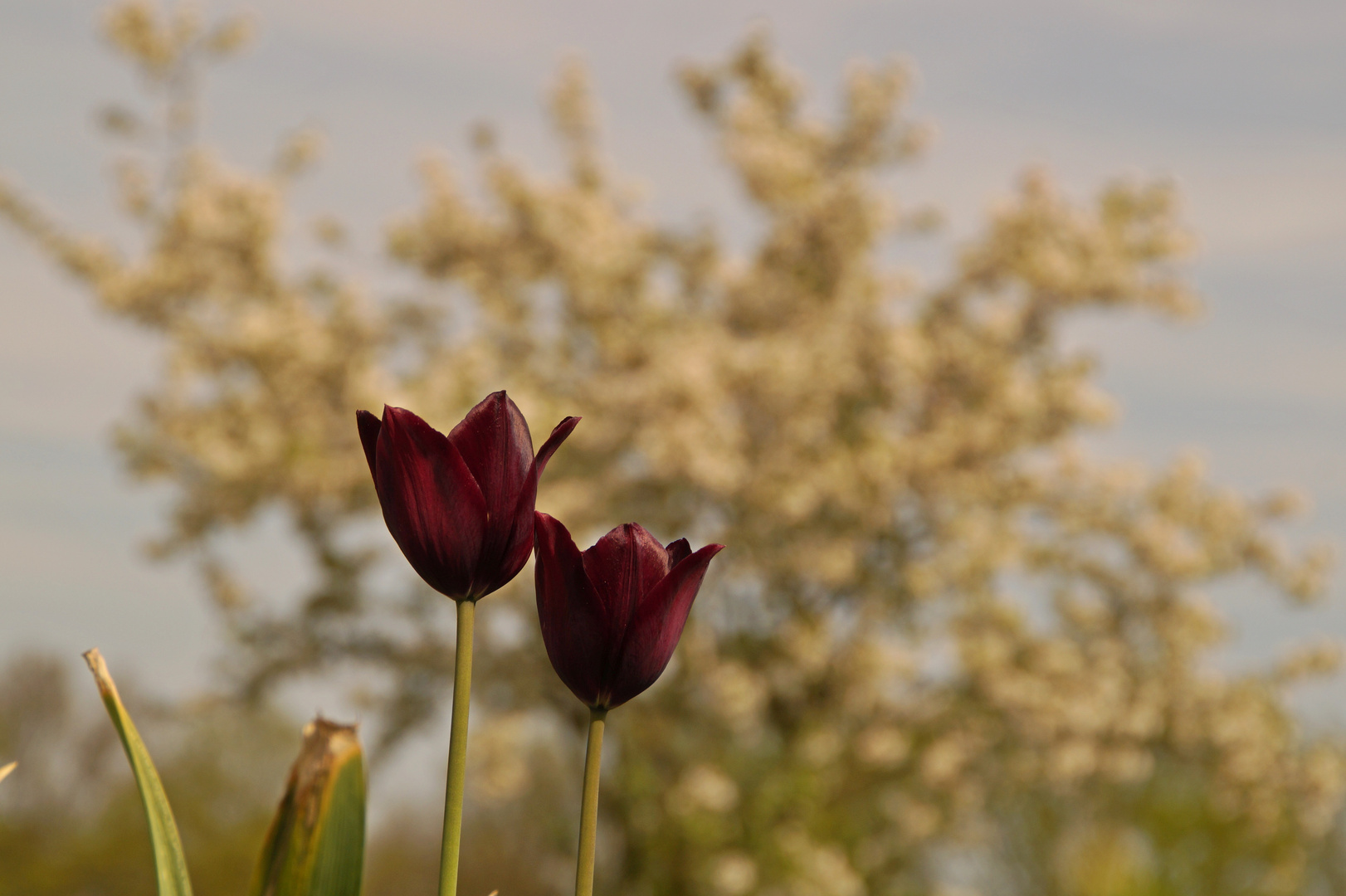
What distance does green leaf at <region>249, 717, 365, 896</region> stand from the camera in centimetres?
122

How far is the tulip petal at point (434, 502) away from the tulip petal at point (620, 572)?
106 mm

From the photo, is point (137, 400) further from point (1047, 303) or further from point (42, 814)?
point (42, 814)

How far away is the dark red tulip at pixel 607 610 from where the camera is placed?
1062 millimetres

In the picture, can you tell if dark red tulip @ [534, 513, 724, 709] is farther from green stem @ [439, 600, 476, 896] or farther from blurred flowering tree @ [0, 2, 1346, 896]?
blurred flowering tree @ [0, 2, 1346, 896]

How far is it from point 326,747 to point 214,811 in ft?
44.2

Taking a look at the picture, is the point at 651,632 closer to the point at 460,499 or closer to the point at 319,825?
the point at 460,499

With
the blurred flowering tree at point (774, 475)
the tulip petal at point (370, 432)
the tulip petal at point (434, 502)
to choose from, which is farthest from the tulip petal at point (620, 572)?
the blurred flowering tree at point (774, 475)

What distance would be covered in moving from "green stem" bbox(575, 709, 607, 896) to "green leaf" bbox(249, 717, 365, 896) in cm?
30

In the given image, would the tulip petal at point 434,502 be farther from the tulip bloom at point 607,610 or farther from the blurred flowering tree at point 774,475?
the blurred flowering tree at point 774,475

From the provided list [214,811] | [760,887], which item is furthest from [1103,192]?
[214,811]

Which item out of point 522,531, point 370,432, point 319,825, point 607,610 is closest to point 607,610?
point 607,610

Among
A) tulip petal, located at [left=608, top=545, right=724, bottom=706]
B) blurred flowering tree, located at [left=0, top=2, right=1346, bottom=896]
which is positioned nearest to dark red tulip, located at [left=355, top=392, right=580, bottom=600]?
tulip petal, located at [left=608, top=545, right=724, bottom=706]

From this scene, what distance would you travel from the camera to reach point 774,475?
22.3 feet

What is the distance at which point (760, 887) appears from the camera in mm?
7074
